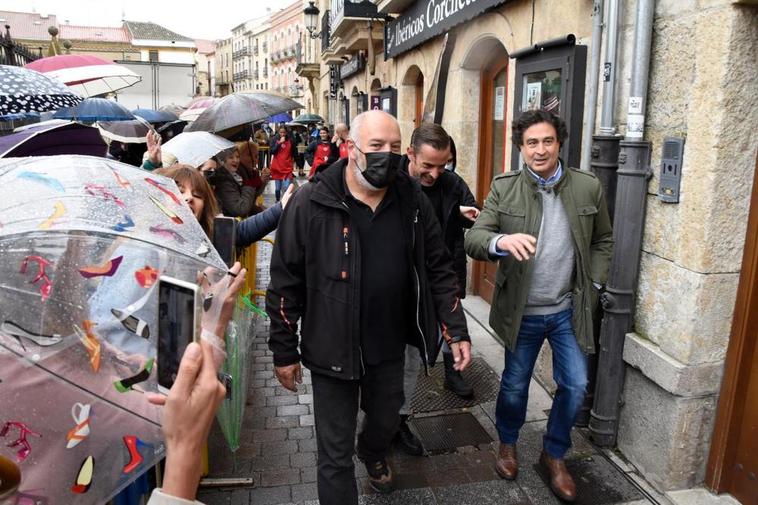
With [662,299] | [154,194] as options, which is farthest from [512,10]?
[154,194]

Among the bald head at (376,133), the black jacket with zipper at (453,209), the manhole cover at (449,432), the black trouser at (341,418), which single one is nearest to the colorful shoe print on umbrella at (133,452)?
the black trouser at (341,418)

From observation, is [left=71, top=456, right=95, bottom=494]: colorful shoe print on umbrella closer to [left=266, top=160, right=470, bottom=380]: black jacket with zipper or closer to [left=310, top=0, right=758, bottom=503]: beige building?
[left=266, top=160, right=470, bottom=380]: black jacket with zipper

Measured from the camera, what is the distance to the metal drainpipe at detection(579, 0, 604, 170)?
12.4 ft

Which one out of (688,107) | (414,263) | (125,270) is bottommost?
(414,263)

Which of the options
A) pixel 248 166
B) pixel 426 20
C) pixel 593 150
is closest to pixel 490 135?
pixel 426 20

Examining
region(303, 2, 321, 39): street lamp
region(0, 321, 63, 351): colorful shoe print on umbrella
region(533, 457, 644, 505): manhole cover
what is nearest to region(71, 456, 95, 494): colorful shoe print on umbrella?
region(0, 321, 63, 351): colorful shoe print on umbrella

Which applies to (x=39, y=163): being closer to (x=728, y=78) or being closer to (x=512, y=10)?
(x=728, y=78)

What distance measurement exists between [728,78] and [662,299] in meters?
1.17

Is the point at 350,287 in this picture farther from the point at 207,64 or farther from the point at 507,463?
the point at 207,64

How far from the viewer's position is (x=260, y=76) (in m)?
71.6

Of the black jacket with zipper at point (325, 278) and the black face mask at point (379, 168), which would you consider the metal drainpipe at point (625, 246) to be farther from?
the black face mask at point (379, 168)

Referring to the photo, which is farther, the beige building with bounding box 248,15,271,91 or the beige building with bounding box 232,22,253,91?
the beige building with bounding box 232,22,253,91

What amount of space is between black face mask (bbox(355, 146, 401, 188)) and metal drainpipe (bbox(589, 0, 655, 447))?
4.77 feet

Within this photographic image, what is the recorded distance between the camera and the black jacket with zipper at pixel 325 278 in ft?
9.02
